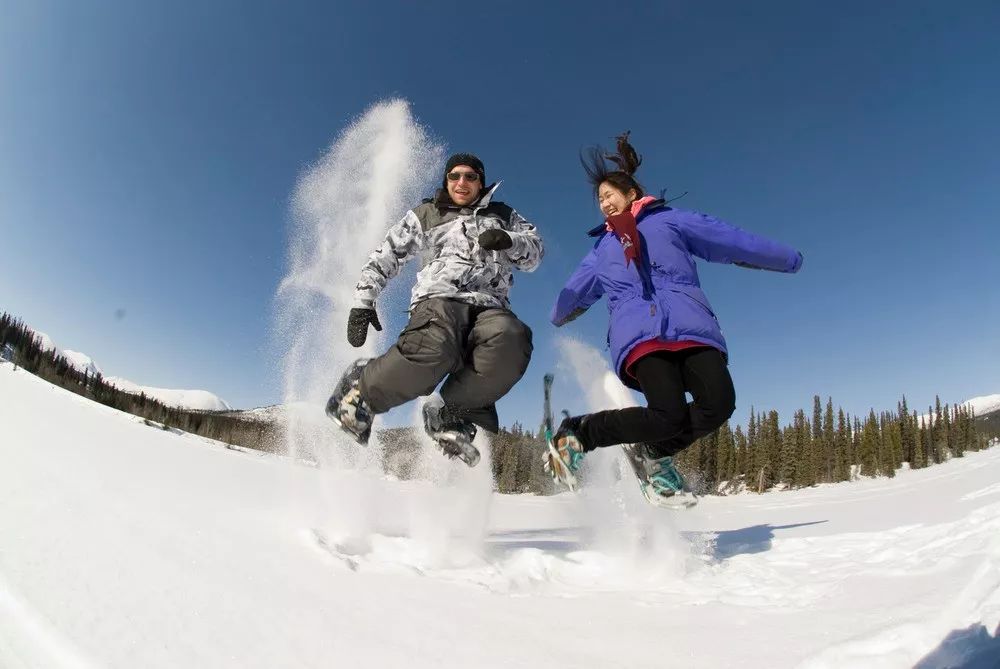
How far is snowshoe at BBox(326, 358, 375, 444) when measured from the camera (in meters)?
3.25

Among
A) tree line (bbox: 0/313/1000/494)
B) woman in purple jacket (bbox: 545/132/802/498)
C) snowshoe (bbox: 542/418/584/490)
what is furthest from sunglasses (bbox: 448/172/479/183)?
tree line (bbox: 0/313/1000/494)

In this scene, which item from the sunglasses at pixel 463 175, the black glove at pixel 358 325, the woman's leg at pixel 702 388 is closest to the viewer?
the woman's leg at pixel 702 388

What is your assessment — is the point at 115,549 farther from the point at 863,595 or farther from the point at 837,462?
the point at 837,462

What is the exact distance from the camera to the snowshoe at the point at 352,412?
10.6 feet

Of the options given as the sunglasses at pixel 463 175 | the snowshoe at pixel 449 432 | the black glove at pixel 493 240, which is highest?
the sunglasses at pixel 463 175

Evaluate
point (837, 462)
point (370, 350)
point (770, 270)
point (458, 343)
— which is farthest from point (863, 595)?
point (837, 462)

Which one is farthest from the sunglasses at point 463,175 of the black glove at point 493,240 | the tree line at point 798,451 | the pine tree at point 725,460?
the pine tree at point 725,460

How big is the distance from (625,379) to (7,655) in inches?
117

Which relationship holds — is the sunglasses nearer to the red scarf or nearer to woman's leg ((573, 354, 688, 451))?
the red scarf

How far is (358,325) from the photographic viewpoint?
346cm

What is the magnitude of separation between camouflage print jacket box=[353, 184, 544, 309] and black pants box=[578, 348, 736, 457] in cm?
111

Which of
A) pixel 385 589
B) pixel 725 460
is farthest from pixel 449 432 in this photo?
pixel 725 460

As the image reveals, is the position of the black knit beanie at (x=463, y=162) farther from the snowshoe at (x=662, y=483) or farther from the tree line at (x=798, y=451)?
the tree line at (x=798, y=451)

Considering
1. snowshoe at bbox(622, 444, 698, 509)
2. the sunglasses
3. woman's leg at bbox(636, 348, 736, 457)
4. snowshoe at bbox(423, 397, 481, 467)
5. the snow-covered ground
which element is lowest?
the snow-covered ground
